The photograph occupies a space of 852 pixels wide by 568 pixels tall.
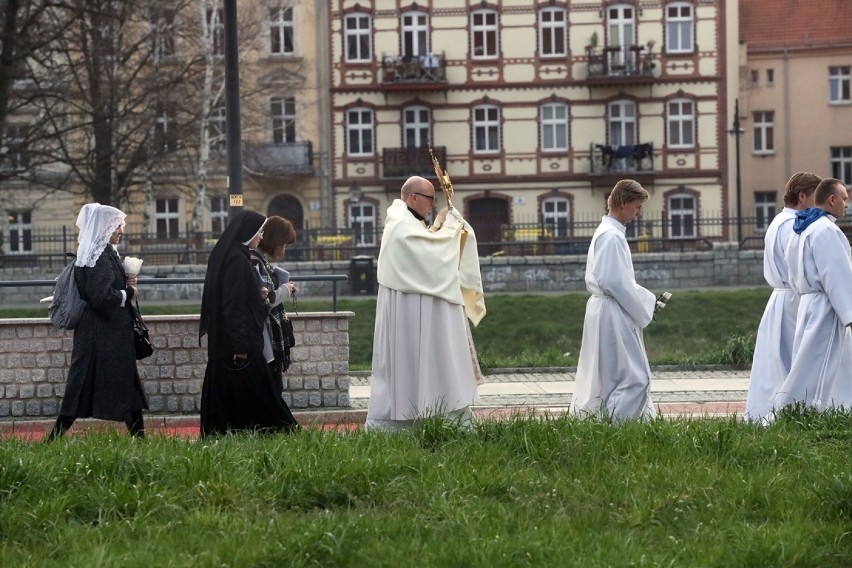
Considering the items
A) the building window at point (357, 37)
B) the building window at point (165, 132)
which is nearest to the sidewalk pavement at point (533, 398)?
the building window at point (165, 132)

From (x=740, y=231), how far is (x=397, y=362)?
32713 millimetres

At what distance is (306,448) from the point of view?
7758mm

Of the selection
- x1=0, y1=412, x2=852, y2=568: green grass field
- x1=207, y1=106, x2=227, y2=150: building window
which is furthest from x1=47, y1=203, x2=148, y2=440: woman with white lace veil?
x1=207, y1=106, x2=227, y2=150: building window

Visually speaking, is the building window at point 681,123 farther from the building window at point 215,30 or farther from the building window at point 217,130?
the building window at point 215,30

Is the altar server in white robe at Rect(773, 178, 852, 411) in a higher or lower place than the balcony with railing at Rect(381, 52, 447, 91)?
lower

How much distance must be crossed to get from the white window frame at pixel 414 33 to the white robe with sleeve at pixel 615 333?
45.1 meters

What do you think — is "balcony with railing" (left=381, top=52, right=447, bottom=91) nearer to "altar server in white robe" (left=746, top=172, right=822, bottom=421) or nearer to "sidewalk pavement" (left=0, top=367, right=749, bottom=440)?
"sidewalk pavement" (left=0, top=367, right=749, bottom=440)

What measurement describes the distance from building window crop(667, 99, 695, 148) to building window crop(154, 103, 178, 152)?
21213mm

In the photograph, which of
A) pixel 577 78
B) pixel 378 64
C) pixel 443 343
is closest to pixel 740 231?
pixel 577 78

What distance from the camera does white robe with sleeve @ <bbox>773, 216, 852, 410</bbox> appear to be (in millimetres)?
9828

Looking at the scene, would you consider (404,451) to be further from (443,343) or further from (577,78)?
(577,78)

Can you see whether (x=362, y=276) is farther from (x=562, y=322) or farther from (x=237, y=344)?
(x=237, y=344)

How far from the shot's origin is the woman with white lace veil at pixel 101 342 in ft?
32.3

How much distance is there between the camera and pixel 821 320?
32.5 ft
